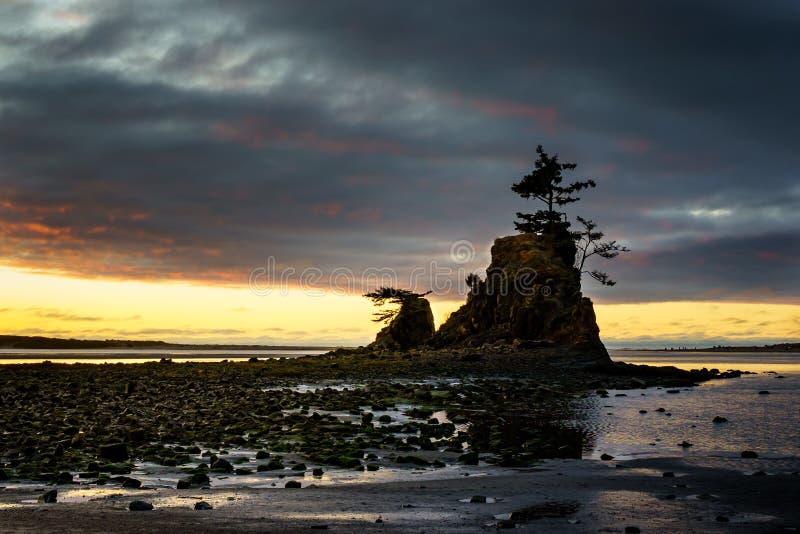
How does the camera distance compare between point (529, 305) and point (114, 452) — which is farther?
point (529, 305)

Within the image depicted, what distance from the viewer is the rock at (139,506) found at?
10094mm

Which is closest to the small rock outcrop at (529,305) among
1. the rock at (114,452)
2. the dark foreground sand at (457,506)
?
the dark foreground sand at (457,506)

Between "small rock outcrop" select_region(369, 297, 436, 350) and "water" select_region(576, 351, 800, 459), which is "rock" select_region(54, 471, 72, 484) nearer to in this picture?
"water" select_region(576, 351, 800, 459)

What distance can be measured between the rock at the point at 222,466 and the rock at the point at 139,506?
4.00 meters

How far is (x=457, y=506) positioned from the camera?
11.1m

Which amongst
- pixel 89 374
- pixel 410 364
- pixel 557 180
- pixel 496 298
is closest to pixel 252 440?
pixel 89 374

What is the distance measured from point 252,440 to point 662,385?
37135 mm

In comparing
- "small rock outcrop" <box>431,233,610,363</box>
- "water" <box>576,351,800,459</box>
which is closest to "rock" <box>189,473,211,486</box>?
"water" <box>576,351,800,459</box>

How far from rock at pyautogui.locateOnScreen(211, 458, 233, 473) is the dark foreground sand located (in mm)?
2223

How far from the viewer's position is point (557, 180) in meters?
82.1

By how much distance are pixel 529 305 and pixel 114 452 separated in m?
58.1

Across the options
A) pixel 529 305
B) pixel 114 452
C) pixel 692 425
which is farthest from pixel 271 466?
pixel 529 305

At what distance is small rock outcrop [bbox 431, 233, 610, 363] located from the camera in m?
66.8

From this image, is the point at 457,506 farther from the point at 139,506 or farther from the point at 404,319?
the point at 404,319
